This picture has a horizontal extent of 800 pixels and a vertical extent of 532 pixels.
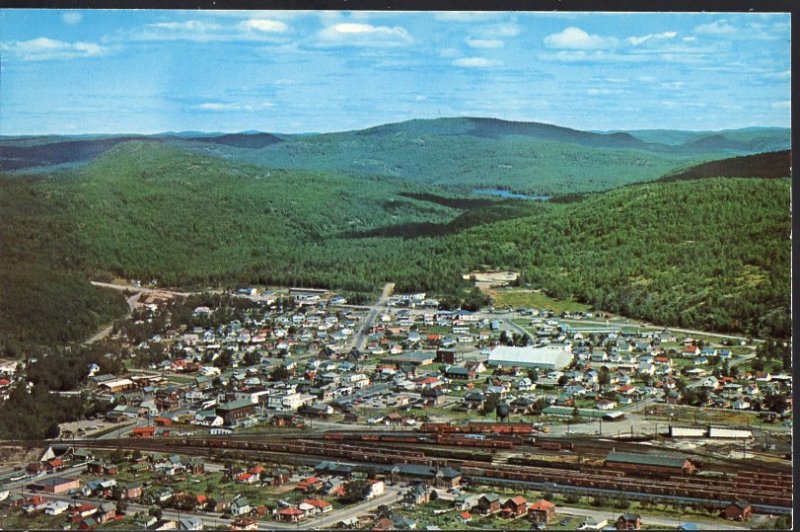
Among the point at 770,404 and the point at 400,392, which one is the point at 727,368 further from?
the point at 400,392

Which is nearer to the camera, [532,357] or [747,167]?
[747,167]

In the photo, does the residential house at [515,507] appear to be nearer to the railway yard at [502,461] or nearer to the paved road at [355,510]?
the railway yard at [502,461]

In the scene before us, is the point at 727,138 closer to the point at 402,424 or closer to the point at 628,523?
the point at 628,523

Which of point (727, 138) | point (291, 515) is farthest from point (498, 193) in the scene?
point (291, 515)

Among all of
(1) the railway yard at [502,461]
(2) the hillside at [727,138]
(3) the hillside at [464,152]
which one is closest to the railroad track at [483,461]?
(1) the railway yard at [502,461]

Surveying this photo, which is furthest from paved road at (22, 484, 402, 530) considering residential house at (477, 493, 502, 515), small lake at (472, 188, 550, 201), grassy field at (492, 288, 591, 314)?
small lake at (472, 188, 550, 201)

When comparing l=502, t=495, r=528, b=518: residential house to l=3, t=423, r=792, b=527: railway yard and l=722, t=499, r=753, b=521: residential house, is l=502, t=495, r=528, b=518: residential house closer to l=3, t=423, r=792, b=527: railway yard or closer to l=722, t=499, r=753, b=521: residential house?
l=3, t=423, r=792, b=527: railway yard
